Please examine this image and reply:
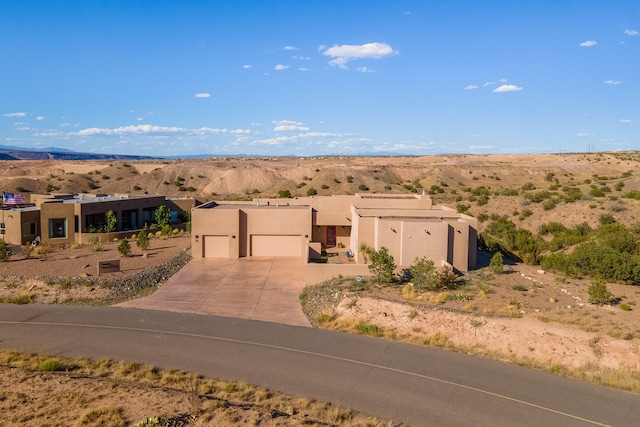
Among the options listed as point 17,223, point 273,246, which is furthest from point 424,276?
point 17,223

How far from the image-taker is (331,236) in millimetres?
34688

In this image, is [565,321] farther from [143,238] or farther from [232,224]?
[143,238]

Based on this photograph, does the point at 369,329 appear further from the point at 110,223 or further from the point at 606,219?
the point at 606,219

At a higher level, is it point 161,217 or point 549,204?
point 549,204

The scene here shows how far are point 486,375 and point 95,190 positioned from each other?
261 feet

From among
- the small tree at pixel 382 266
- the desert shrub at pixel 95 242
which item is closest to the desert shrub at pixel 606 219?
the small tree at pixel 382 266

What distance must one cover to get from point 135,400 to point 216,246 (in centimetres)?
2032

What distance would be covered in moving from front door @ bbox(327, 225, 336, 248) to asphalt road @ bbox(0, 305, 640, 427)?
1544 centimetres

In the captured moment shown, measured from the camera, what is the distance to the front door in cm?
3459

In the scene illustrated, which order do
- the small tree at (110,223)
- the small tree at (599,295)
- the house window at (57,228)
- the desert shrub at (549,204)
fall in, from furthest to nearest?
the desert shrub at (549,204) < the small tree at (110,223) < the house window at (57,228) < the small tree at (599,295)

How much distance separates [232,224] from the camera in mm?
32344

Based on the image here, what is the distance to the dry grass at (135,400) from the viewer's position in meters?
11.5

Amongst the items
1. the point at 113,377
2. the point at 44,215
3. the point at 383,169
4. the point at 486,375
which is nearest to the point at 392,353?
the point at 486,375

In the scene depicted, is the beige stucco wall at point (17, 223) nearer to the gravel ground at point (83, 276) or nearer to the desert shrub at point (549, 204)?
the gravel ground at point (83, 276)
